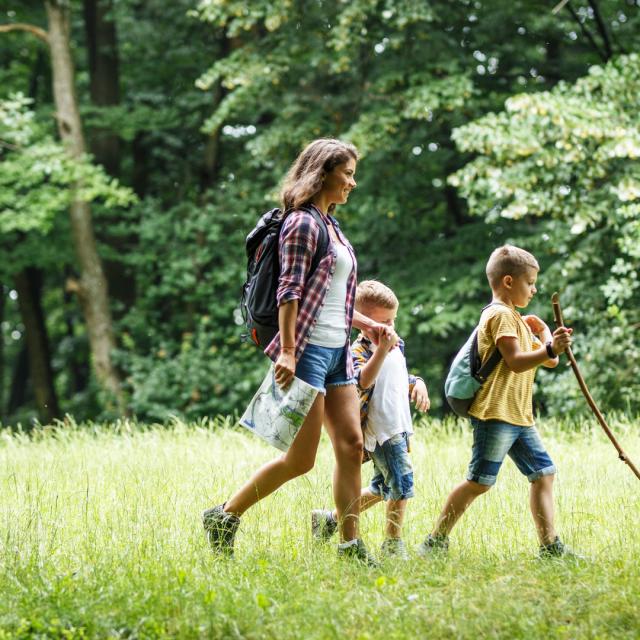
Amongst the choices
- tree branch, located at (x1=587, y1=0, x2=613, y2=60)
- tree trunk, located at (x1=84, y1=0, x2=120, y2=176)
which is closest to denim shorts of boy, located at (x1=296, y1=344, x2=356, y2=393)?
tree branch, located at (x1=587, y1=0, x2=613, y2=60)

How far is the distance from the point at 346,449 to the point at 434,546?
66cm

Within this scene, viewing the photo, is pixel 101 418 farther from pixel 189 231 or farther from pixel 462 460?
pixel 462 460

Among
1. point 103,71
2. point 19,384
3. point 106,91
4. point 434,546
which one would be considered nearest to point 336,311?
point 434,546

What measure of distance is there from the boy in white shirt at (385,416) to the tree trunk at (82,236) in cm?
1017

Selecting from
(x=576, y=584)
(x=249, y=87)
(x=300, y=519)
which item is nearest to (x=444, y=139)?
(x=249, y=87)

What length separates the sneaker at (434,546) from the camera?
427 centimetres

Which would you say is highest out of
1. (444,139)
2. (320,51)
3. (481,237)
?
(320,51)

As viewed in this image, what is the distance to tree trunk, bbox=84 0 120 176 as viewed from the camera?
631 inches

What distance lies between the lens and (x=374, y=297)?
4535 mm

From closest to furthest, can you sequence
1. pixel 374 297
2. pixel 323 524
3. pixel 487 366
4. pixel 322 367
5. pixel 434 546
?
1. pixel 322 367
2. pixel 487 366
3. pixel 434 546
4. pixel 374 297
5. pixel 323 524

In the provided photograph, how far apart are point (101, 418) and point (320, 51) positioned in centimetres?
692

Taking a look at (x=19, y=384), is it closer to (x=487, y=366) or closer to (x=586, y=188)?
(x=586, y=188)

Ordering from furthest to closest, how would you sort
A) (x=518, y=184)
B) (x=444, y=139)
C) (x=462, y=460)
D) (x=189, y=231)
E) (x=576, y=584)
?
(x=189, y=231)
(x=444, y=139)
(x=518, y=184)
(x=462, y=460)
(x=576, y=584)

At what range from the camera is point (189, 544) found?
4359mm
